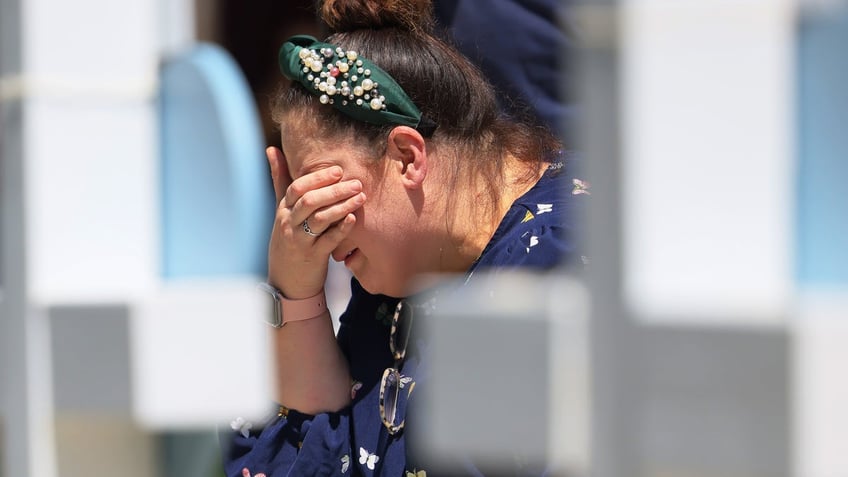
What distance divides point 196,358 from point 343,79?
71cm

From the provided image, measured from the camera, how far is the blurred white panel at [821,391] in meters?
0.63

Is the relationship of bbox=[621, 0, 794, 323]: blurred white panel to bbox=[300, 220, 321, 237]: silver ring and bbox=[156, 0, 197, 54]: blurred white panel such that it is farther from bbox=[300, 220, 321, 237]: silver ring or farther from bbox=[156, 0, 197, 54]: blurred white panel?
bbox=[300, 220, 321, 237]: silver ring

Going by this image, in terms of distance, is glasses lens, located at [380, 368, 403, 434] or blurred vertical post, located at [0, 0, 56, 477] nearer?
blurred vertical post, located at [0, 0, 56, 477]

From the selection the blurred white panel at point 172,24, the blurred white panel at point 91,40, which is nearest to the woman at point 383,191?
the blurred white panel at point 172,24

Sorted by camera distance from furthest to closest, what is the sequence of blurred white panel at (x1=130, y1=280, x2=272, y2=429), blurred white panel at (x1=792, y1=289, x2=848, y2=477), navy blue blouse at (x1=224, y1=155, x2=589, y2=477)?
navy blue blouse at (x1=224, y1=155, x2=589, y2=477) < blurred white panel at (x1=130, y1=280, x2=272, y2=429) < blurred white panel at (x1=792, y1=289, x2=848, y2=477)

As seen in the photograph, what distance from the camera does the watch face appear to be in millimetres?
1897

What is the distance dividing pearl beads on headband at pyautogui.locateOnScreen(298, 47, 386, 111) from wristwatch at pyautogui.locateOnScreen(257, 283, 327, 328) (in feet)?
1.21

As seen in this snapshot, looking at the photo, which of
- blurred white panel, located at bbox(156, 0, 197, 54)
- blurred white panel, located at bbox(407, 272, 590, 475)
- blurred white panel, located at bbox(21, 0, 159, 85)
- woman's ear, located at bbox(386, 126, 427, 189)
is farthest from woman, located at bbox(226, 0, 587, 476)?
blurred white panel, located at bbox(407, 272, 590, 475)

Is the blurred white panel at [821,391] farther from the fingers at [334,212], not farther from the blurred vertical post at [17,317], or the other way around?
the fingers at [334,212]

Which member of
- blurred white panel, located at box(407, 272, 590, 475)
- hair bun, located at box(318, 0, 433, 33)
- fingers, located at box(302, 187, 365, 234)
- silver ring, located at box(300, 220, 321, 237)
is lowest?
blurred white panel, located at box(407, 272, 590, 475)

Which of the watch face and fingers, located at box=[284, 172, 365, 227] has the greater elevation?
fingers, located at box=[284, 172, 365, 227]

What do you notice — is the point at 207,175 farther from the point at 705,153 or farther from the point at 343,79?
the point at 705,153

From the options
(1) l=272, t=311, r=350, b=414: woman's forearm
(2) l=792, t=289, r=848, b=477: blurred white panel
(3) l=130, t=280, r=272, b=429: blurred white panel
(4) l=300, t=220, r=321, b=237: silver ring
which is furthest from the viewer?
(1) l=272, t=311, r=350, b=414: woman's forearm

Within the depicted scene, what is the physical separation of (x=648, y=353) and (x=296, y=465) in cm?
123
